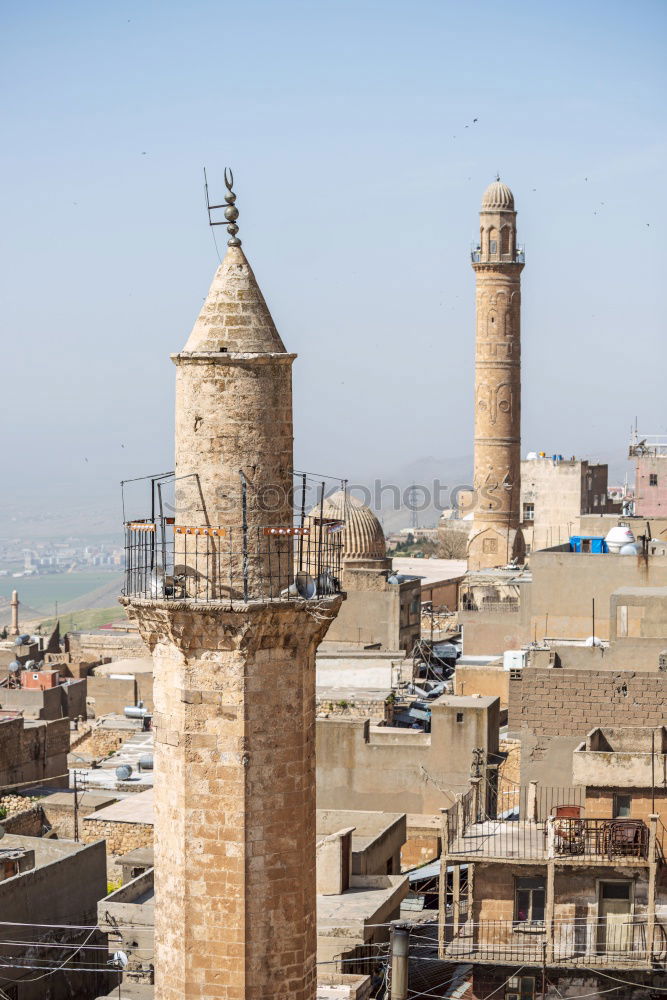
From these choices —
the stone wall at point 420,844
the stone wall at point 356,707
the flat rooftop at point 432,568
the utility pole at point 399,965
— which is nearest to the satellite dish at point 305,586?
the utility pole at point 399,965

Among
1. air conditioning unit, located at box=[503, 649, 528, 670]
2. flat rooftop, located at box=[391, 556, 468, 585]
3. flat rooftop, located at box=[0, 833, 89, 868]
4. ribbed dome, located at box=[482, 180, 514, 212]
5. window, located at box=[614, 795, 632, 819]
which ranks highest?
ribbed dome, located at box=[482, 180, 514, 212]

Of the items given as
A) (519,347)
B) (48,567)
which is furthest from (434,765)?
(48,567)

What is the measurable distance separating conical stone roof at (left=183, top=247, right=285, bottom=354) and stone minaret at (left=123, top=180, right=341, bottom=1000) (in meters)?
0.01

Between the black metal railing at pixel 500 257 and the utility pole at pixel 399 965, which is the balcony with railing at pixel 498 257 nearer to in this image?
the black metal railing at pixel 500 257

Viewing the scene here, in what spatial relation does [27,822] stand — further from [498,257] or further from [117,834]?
[498,257]

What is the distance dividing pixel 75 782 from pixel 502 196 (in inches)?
1206

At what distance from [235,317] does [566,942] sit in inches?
381

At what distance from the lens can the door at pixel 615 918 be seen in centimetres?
1734

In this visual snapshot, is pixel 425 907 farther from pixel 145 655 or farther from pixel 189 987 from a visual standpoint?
pixel 145 655

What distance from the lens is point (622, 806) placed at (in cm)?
1839

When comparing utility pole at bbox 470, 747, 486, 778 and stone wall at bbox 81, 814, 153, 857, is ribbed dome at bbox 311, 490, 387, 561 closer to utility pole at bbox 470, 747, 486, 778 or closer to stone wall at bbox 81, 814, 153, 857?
utility pole at bbox 470, 747, 486, 778

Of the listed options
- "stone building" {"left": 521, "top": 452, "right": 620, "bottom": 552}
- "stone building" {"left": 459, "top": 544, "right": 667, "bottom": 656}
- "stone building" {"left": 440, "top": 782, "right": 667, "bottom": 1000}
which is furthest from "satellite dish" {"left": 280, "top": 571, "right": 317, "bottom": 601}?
"stone building" {"left": 521, "top": 452, "right": 620, "bottom": 552}

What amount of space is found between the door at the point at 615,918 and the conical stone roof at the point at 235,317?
9.47 m

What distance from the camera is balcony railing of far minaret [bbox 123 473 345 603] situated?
10438 mm
